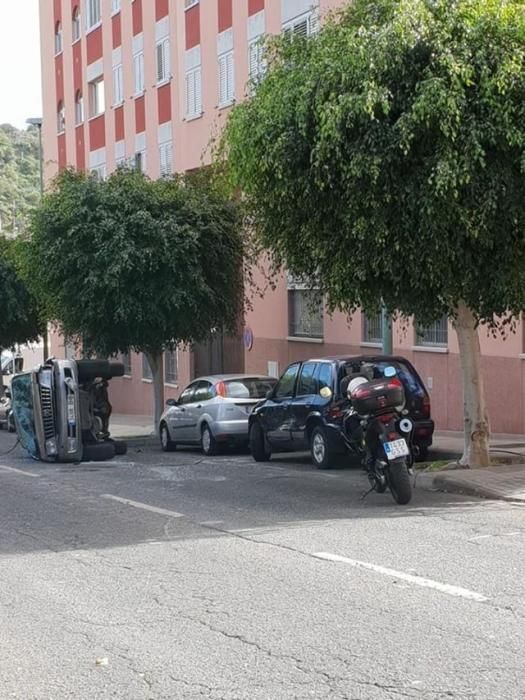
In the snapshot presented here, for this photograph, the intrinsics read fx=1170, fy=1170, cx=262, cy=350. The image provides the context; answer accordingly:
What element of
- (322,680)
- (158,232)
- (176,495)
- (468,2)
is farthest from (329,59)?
(158,232)

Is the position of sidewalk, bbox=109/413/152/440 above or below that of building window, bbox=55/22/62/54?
below

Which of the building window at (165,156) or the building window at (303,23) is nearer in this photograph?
the building window at (303,23)

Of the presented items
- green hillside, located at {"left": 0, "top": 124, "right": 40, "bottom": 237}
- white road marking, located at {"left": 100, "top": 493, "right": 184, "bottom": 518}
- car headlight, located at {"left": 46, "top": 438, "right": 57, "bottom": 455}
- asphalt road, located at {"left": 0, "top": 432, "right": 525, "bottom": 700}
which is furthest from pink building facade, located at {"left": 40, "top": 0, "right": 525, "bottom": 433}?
green hillside, located at {"left": 0, "top": 124, "right": 40, "bottom": 237}

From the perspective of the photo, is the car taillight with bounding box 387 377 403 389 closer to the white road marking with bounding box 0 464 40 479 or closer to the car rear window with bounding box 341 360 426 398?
the car rear window with bounding box 341 360 426 398

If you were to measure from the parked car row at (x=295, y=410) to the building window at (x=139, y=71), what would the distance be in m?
17.8

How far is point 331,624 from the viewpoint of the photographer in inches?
278

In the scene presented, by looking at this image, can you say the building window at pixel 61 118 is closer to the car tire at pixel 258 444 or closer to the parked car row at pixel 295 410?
the parked car row at pixel 295 410

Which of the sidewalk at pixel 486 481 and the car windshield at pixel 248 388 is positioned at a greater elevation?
the car windshield at pixel 248 388

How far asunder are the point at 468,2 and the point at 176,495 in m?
6.46

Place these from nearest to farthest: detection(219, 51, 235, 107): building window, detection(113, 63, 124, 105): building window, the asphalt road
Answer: the asphalt road → detection(219, 51, 235, 107): building window → detection(113, 63, 124, 105): building window

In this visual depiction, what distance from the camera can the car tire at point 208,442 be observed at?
20812 mm

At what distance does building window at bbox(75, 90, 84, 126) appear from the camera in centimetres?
4294

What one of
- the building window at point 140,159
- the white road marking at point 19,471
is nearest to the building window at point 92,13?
the building window at point 140,159

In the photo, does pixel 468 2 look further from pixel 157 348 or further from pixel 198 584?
pixel 157 348
